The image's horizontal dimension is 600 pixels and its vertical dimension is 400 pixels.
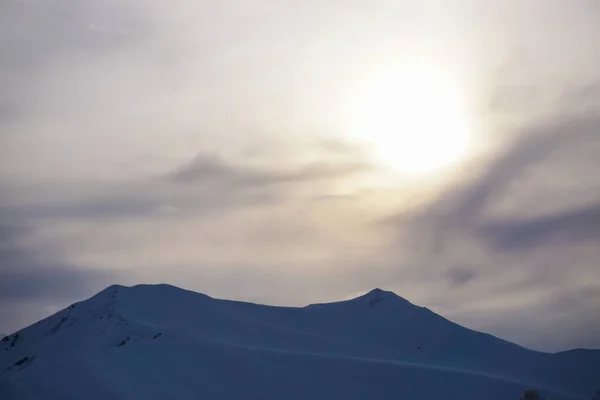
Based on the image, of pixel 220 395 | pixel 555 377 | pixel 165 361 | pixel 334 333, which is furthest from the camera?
pixel 334 333

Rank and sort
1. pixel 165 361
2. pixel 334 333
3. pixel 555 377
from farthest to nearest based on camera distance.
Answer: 1. pixel 334 333
2. pixel 555 377
3. pixel 165 361

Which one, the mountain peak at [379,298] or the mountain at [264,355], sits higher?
the mountain peak at [379,298]

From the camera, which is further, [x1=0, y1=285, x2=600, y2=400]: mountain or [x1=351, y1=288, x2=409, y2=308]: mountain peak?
[x1=351, y1=288, x2=409, y2=308]: mountain peak

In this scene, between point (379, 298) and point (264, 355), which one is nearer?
point (264, 355)

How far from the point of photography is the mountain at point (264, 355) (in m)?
101

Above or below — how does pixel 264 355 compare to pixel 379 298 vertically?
below

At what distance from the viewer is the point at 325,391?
337 feet

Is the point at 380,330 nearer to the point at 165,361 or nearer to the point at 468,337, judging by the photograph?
the point at 468,337

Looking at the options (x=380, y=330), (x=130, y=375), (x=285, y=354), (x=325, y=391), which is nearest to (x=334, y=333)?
(x=380, y=330)

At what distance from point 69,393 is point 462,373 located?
5102cm

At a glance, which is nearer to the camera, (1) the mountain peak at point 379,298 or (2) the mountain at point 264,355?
(2) the mountain at point 264,355

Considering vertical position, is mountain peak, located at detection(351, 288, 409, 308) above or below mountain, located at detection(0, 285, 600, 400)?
above

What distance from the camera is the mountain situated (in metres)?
101

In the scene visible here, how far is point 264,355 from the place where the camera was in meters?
111
